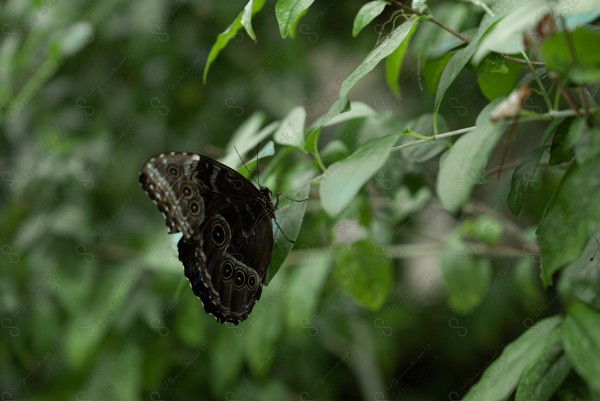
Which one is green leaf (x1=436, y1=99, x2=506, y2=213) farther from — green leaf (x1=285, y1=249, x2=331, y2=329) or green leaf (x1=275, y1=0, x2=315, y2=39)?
green leaf (x1=285, y1=249, x2=331, y2=329)

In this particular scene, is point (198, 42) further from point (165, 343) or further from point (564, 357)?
point (564, 357)

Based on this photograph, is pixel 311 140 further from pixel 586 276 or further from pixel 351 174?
pixel 586 276

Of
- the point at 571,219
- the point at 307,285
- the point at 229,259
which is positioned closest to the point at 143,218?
the point at 307,285

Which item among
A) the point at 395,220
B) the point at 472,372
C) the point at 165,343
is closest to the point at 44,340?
the point at 165,343

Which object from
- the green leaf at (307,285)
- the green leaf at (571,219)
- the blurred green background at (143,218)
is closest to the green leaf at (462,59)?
the green leaf at (571,219)

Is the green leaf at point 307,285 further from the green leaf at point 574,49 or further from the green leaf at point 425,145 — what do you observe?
the green leaf at point 574,49

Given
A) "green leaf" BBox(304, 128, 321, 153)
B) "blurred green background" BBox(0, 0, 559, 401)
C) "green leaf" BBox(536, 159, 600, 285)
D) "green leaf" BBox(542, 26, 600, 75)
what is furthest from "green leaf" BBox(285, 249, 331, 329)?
"green leaf" BBox(542, 26, 600, 75)
